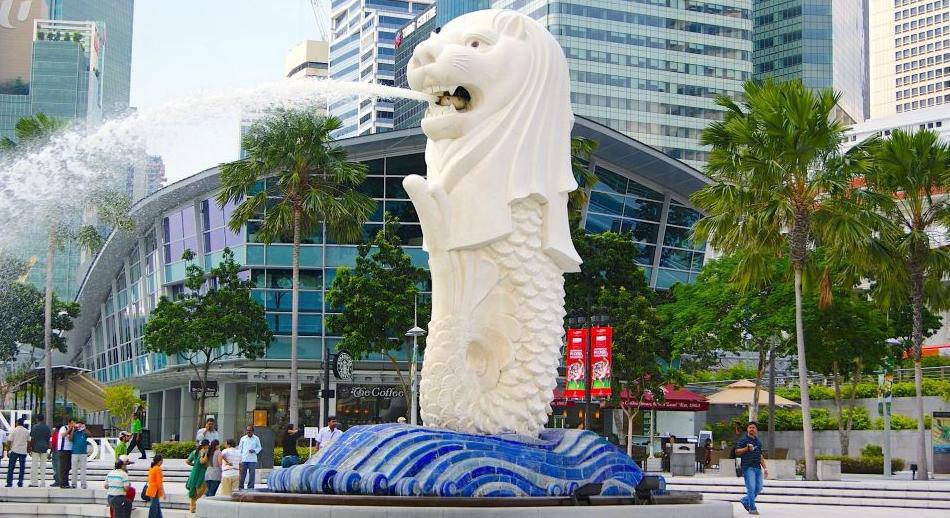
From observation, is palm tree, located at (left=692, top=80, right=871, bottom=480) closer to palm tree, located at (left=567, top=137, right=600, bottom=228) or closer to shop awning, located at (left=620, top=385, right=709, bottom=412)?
palm tree, located at (left=567, top=137, right=600, bottom=228)

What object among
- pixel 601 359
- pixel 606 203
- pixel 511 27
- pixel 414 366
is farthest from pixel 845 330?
pixel 511 27

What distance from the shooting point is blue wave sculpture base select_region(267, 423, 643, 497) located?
40.5 feet

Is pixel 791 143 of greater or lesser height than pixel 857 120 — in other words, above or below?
below

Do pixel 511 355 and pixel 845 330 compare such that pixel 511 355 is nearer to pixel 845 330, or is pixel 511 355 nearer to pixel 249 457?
pixel 249 457

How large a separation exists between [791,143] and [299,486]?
53.3ft

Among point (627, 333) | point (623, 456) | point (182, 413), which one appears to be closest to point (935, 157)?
point (627, 333)

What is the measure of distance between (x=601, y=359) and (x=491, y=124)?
1158 cm

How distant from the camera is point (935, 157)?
89.9 ft

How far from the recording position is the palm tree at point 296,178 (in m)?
35.6

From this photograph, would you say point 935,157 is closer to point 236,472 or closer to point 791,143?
point 791,143

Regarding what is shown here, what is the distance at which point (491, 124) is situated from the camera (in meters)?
14.7

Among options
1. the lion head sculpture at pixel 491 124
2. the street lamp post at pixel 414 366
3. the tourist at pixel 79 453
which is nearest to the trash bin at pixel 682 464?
the street lamp post at pixel 414 366

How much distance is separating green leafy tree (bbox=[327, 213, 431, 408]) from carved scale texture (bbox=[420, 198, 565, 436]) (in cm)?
2053

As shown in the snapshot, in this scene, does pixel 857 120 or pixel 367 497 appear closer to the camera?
pixel 367 497
